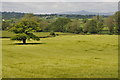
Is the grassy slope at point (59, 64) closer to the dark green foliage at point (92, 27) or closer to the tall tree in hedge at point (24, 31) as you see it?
the tall tree in hedge at point (24, 31)

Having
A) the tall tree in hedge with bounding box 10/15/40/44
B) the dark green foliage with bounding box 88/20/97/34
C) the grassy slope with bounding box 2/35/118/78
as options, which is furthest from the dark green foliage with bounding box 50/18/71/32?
the grassy slope with bounding box 2/35/118/78

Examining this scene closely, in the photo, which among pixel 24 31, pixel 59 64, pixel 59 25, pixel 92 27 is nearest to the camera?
pixel 59 64

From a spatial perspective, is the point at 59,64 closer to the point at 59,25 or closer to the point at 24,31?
the point at 24,31

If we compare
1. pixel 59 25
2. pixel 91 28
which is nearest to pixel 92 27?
pixel 91 28

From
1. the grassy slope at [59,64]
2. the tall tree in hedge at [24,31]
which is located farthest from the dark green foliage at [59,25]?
the grassy slope at [59,64]

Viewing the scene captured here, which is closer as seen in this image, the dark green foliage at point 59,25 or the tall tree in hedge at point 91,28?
the tall tree in hedge at point 91,28

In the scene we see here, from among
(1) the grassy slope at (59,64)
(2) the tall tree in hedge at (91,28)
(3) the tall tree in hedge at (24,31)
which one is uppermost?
(2) the tall tree in hedge at (91,28)

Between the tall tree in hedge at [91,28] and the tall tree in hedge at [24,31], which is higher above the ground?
the tall tree in hedge at [91,28]

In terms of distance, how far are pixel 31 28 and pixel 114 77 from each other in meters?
46.3

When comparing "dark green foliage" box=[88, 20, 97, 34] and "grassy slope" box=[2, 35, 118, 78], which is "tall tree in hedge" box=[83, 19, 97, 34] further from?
"grassy slope" box=[2, 35, 118, 78]

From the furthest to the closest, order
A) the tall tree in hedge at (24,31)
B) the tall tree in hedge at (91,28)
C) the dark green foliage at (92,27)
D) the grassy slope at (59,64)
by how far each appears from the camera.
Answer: the tall tree in hedge at (91,28) < the dark green foliage at (92,27) < the tall tree in hedge at (24,31) < the grassy slope at (59,64)

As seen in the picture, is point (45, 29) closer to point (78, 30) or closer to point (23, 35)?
point (78, 30)

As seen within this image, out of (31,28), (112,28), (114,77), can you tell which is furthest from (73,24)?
(114,77)

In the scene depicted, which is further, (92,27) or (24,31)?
(92,27)
